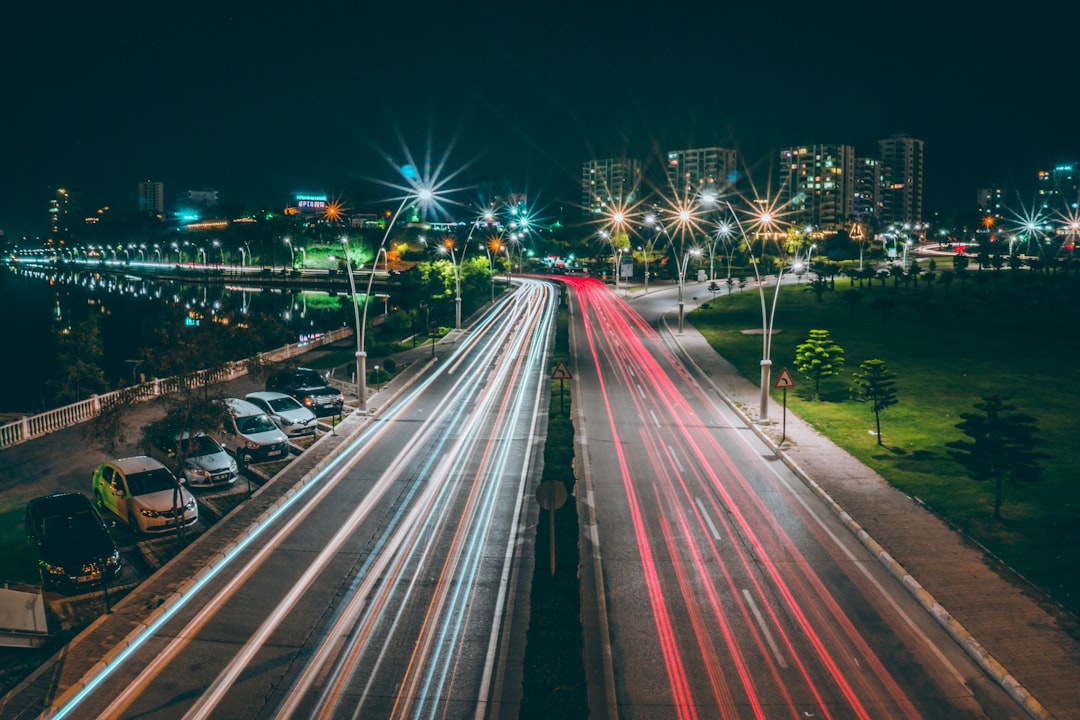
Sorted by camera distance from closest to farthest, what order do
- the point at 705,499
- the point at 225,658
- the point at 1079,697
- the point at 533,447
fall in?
the point at 1079,697 < the point at 225,658 < the point at 705,499 < the point at 533,447

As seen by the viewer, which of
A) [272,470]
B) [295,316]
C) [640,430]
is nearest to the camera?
[272,470]

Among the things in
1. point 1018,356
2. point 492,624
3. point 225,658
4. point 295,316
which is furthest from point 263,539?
point 295,316

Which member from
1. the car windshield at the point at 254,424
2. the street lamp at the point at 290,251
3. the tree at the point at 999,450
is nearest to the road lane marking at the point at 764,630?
the tree at the point at 999,450

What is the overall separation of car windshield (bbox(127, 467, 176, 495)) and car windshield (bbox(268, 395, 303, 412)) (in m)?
8.48

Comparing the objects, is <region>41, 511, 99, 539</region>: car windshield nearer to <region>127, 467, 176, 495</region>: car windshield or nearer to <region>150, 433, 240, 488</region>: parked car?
<region>127, 467, 176, 495</region>: car windshield

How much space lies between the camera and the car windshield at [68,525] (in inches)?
682

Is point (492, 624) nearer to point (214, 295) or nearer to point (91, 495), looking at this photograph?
point (91, 495)

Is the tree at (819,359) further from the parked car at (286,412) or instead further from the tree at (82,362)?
the tree at (82,362)

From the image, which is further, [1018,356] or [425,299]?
[425,299]

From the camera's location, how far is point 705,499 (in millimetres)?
21828

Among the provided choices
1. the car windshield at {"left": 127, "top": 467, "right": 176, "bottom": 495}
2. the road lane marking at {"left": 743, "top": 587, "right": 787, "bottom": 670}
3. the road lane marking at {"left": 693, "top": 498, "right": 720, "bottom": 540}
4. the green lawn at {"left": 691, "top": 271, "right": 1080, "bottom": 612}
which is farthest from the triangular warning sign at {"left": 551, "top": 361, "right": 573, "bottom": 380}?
the road lane marking at {"left": 743, "top": 587, "right": 787, "bottom": 670}

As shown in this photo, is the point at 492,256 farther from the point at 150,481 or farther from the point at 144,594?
the point at 144,594

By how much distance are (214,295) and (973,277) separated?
11554 cm

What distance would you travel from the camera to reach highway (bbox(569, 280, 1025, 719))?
40.0 feet
